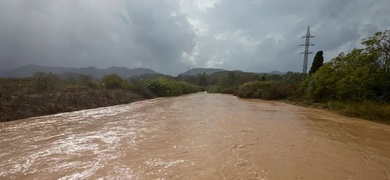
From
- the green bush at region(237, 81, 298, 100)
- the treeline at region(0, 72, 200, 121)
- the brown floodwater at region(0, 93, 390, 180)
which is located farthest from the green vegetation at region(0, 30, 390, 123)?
the brown floodwater at region(0, 93, 390, 180)

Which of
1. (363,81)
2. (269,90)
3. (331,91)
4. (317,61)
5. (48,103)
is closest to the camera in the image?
(48,103)

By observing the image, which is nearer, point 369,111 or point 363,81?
point 369,111

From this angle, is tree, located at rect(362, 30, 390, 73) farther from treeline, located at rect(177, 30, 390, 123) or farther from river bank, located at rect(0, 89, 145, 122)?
river bank, located at rect(0, 89, 145, 122)

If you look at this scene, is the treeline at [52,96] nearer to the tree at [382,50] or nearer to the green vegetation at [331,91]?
the green vegetation at [331,91]

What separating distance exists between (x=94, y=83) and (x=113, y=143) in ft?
89.2

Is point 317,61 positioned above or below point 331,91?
above

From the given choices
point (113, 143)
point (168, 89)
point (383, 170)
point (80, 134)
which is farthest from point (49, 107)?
point (168, 89)

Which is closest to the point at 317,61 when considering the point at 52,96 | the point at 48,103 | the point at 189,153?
the point at 52,96

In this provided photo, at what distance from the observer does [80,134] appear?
11.9 metres

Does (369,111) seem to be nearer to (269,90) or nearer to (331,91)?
(331,91)

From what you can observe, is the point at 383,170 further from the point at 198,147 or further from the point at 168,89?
the point at 168,89

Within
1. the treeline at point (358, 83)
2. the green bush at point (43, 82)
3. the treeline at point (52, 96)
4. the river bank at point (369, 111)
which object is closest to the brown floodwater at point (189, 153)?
the treeline at point (52, 96)

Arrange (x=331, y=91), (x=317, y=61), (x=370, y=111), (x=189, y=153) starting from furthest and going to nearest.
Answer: (x=317, y=61) → (x=331, y=91) → (x=370, y=111) → (x=189, y=153)

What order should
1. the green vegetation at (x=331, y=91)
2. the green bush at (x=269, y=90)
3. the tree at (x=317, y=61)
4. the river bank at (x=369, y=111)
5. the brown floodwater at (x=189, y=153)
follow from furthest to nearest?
the tree at (x=317, y=61), the green bush at (x=269, y=90), the green vegetation at (x=331, y=91), the river bank at (x=369, y=111), the brown floodwater at (x=189, y=153)
